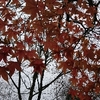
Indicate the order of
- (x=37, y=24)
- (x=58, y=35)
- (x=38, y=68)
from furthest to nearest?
(x=58, y=35) < (x=37, y=24) < (x=38, y=68)

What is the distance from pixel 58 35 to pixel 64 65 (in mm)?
409

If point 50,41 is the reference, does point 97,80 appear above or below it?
below

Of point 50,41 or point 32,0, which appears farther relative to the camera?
point 50,41

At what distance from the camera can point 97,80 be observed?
8.75 ft

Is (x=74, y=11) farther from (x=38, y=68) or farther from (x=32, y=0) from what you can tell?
(x=38, y=68)

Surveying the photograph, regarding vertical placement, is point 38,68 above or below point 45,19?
below

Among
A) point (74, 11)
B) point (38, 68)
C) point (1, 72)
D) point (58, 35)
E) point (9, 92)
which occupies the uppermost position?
point (9, 92)

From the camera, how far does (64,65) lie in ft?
7.48

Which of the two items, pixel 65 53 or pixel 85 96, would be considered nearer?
pixel 65 53

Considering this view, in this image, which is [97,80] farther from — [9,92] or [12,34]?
[9,92]

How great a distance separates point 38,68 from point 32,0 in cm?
61

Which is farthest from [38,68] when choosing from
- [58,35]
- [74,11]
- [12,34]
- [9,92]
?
[9,92]

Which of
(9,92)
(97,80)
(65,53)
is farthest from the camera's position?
(9,92)

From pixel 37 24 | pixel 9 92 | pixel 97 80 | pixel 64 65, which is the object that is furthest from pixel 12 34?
pixel 9 92
